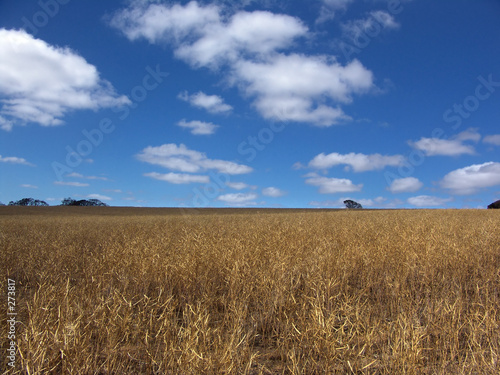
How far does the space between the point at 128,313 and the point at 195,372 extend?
3.47ft

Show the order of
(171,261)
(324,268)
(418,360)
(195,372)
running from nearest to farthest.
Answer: (195,372)
(418,360)
(324,268)
(171,261)

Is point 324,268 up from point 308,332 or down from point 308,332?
up

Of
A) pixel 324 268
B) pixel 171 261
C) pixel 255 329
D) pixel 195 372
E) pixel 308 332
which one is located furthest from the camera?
pixel 171 261

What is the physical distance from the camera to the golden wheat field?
2.19 m

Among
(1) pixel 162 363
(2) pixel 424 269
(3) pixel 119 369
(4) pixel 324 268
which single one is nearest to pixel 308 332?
(1) pixel 162 363

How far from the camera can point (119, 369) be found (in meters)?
2.19

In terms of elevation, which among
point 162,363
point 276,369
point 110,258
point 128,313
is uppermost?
point 110,258

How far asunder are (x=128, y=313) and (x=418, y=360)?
2376 mm

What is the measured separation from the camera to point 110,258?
4.93 metres

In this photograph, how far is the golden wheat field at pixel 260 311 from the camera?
2191mm

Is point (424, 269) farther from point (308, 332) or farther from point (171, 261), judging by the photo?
point (171, 261)

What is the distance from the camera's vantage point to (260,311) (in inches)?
126

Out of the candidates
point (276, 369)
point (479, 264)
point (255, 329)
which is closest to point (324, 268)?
point (255, 329)

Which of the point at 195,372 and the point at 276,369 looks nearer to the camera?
the point at 195,372
